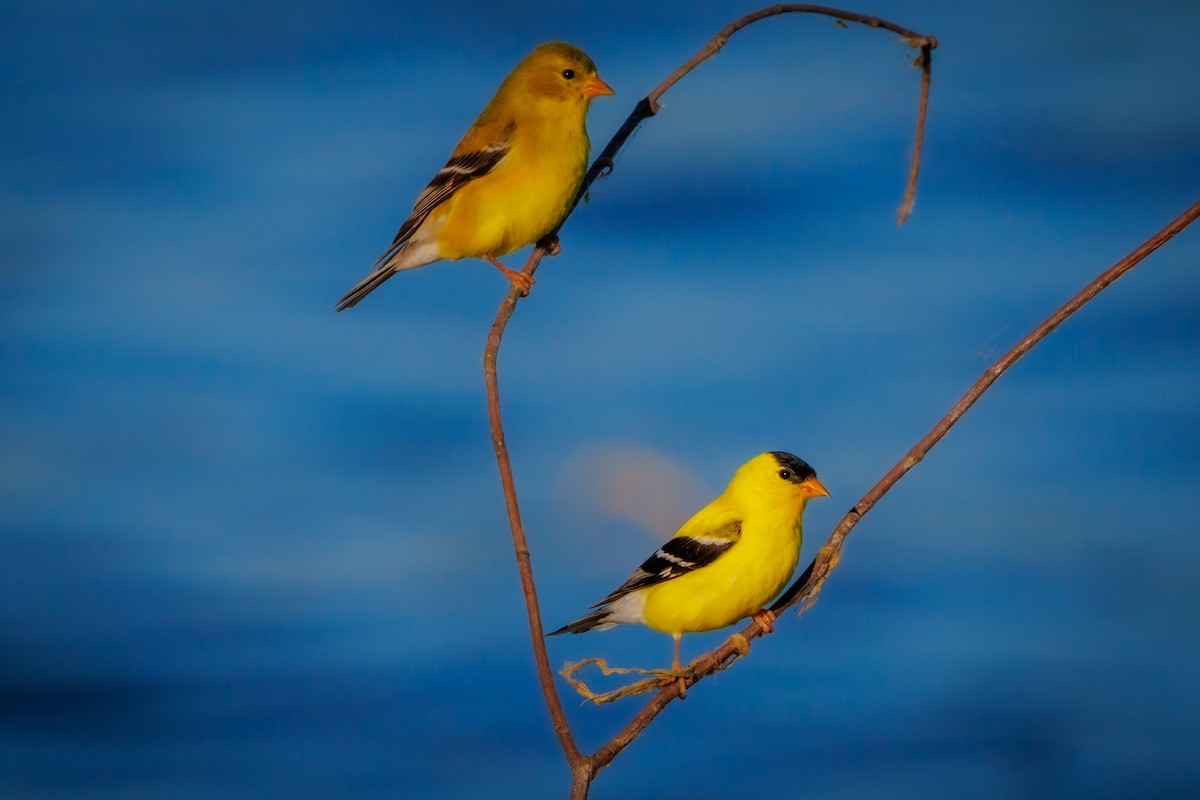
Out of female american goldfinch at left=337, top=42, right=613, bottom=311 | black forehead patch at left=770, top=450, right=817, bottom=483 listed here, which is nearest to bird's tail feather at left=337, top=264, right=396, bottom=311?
female american goldfinch at left=337, top=42, right=613, bottom=311

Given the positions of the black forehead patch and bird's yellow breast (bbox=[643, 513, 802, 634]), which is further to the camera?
the black forehead patch

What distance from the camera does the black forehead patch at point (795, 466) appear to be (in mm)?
4164

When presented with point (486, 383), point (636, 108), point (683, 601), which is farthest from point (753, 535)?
point (486, 383)

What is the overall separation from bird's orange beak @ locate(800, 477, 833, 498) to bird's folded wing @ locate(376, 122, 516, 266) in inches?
62.8

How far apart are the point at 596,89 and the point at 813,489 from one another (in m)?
1.66

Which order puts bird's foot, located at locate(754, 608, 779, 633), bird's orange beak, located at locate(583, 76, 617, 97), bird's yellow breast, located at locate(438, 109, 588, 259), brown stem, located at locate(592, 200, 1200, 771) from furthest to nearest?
bird's orange beak, located at locate(583, 76, 617, 97), bird's yellow breast, located at locate(438, 109, 588, 259), bird's foot, located at locate(754, 608, 779, 633), brown stem, located at locate(592, 200, 1200, 771)

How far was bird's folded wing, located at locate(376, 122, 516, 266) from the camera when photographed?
4.27 m

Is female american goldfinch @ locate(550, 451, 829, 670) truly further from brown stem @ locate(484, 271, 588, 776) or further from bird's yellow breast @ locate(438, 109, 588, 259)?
brown stem @ locate(484, 271, 588, 776)

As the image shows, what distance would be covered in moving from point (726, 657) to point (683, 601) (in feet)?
4.31

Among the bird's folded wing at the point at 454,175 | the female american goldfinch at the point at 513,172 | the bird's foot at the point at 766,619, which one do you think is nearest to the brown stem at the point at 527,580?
the bird's foot at the point at 766,619

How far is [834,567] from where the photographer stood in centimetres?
214

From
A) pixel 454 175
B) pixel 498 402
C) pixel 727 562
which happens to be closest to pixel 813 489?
pixel 727 562

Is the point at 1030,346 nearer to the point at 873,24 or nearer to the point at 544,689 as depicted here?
the point at 873,24

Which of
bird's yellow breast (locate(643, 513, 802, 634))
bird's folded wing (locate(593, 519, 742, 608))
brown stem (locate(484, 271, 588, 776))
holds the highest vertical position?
bird's folded wing (locate(593, 519, 742, 608))
